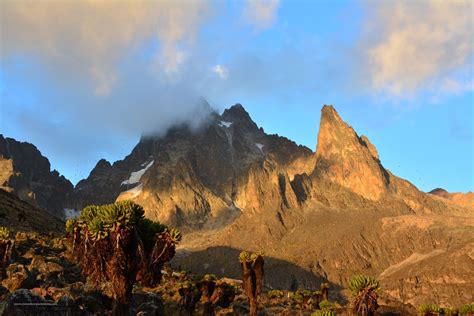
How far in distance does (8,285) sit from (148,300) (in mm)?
13660

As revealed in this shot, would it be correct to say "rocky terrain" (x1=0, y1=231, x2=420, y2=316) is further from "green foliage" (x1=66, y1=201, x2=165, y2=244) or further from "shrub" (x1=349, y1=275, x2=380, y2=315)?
"shrub" (x1=349, y1=275, x2=380, y2=315)

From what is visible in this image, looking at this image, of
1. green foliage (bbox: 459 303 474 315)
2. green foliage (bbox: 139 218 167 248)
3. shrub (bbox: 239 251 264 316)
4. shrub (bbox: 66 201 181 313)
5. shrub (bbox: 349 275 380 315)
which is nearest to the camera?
shrub (bbox: 66 201 181 313)

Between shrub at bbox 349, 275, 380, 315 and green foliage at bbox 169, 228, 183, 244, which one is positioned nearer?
green foliage at bbox 169, 228, 183, 244

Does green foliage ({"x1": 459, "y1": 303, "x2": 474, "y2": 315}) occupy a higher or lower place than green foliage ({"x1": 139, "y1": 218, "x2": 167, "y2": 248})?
lower

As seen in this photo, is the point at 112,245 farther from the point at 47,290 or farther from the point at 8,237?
the point at 8,237

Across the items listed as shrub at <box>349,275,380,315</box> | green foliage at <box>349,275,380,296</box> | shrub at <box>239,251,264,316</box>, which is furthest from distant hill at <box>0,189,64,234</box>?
shrub at <box>349,275,380,315</box>

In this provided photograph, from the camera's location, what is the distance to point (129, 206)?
1352 inches

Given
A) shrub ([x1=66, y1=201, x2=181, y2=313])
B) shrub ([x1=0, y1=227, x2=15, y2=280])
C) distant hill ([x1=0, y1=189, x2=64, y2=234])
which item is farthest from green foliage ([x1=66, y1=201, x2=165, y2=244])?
distant hill ([x1=0, y1=189, x2=64, y2=234])

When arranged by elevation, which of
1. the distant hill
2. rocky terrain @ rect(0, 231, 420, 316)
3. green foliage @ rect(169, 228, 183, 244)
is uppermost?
the distant hill

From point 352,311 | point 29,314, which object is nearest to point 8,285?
point 29,314

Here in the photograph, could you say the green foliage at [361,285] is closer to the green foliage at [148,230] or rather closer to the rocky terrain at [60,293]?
the rocky terrain at [60,293]

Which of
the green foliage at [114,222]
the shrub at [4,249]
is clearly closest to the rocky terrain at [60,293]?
the shrub at [4,249]

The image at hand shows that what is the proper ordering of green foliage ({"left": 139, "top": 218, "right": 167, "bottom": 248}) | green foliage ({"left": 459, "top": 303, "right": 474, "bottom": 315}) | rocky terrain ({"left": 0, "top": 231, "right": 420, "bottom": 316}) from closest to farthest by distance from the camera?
1. rocky terrain ({"left": 0, "top": 231, "right": 420, "bottom": 316})
2. green foliage ({"left": 139, "top": 218, "right": 167, "bottom": 248})
3. green foliage ({"left": 459, "top": 303, "right": 474, "bottom": 315})

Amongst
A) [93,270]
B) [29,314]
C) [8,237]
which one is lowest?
[29,314]
